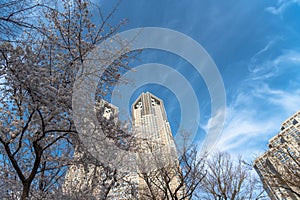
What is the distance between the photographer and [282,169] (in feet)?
30.8

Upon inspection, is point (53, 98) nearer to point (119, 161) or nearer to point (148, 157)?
point (119, 161)

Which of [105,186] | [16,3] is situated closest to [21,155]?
[105,186]

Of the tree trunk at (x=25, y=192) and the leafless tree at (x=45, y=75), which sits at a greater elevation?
the leafless tree at (x=45, y=75)

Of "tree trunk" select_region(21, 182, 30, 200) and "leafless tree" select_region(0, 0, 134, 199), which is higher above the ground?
"leafless tree" select_region(0, 0, 134, 199)

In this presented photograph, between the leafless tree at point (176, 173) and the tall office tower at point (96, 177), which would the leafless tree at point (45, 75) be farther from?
the leafless tree at point (176, 173)

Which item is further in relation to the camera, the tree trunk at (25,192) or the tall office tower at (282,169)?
the tall office tower at (282,169)

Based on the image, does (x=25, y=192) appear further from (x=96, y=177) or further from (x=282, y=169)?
(x=282, y=169)

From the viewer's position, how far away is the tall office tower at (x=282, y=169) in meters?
8.72

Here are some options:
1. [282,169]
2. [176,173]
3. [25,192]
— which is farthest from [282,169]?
[25,192]

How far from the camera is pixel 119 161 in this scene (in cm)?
636

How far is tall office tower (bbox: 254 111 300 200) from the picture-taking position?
28.6 ft

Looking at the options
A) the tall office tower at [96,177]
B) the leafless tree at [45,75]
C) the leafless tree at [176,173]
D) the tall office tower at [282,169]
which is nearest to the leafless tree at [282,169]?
the tall office tower at [282,169]

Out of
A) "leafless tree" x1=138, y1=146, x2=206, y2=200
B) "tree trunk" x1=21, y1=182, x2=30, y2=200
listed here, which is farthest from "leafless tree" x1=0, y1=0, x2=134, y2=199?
"leafless tree" x1=138, y1=146, x2=206, y2=200

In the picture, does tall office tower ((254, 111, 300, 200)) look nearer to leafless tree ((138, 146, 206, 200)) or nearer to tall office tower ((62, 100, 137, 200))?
leafless tree ((138, 146, 206, 200))
